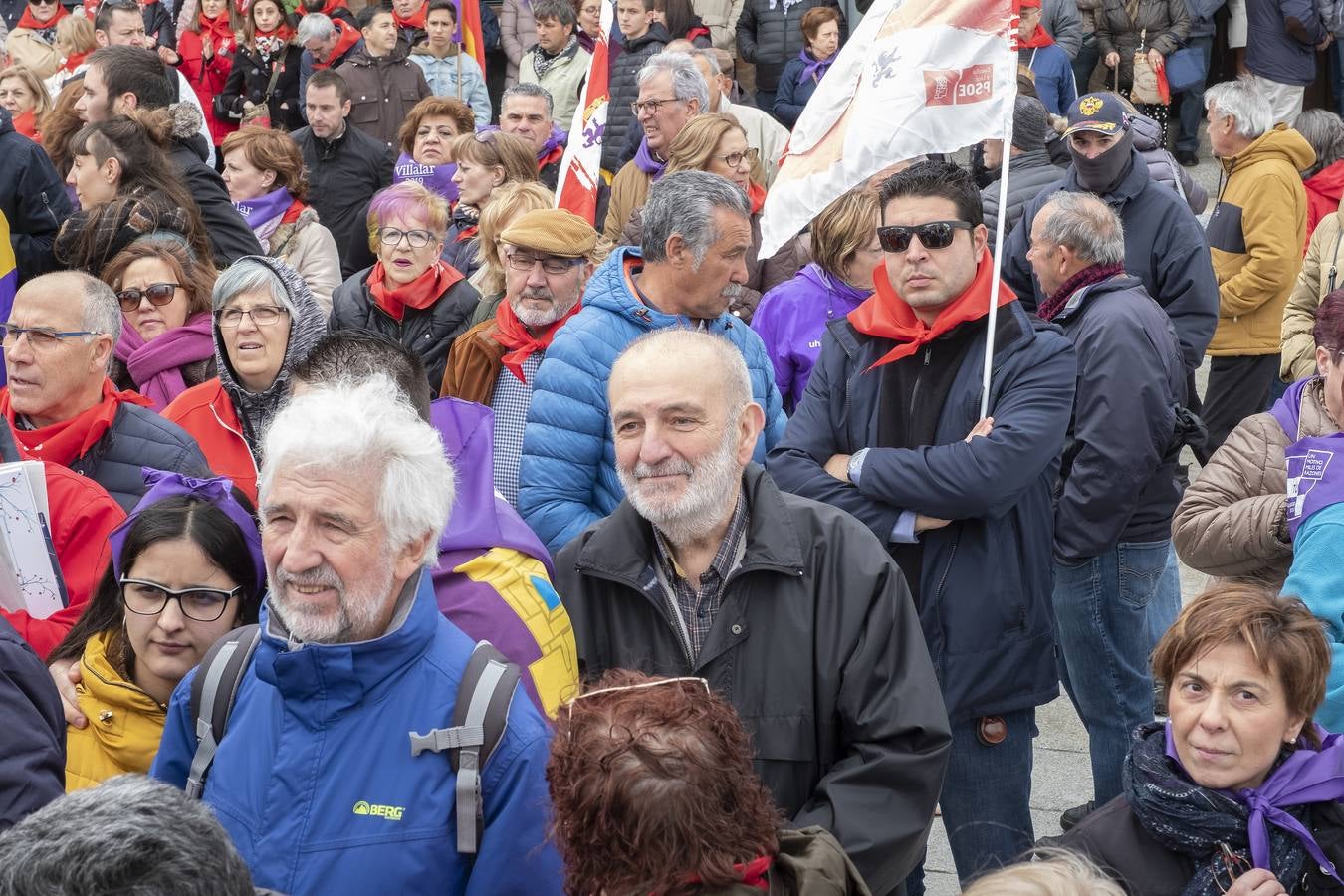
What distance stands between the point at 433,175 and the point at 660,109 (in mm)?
1920

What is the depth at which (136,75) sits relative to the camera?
793cm

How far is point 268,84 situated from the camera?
508 inches

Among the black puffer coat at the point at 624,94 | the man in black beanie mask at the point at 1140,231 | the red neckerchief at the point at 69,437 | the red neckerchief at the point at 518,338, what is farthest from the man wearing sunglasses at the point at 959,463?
the black puffer coat at the point at 624,94

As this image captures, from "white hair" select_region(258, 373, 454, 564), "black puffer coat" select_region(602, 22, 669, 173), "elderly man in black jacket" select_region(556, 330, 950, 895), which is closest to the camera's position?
"white hair" select_region(258, 373, 454, 564)

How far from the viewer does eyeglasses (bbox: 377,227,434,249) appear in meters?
6.40

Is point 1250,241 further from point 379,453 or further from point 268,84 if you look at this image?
point 268,84

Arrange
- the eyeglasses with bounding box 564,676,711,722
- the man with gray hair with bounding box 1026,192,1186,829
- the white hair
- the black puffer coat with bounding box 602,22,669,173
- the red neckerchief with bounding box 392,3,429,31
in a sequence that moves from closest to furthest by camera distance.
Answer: the eyeglasses with bounding box 564,676,711,722 → the white hair → the man with gray hair with bounding box 1026,192,1186,829 → the black puffer coat with bounding box 602,22,669,173 → the red neckerchief with bounding box 392,3,429,31

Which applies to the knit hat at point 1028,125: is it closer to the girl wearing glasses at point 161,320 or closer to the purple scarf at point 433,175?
the purple scarf at point 433,175

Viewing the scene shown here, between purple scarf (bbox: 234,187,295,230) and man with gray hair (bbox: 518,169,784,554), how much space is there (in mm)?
3672

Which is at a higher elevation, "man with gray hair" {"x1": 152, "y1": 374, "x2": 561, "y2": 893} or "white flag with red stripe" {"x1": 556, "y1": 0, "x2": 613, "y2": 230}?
"white flag with red stripe" {"x1": 556, "y1": 0, "x2": 613, "y2": 230}

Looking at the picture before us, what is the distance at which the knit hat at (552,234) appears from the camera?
532 cm

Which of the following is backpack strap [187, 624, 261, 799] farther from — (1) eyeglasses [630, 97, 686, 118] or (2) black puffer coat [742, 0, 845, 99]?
(2) black puffer coat [742, 0, 845, 99]

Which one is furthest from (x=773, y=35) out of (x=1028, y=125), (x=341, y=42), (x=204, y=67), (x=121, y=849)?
(x=121, y=849)

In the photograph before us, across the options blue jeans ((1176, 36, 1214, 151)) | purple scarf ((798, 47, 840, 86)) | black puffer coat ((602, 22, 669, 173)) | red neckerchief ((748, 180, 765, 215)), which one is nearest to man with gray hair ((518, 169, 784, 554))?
red neckerchief ((748, 180, 765, 215))
